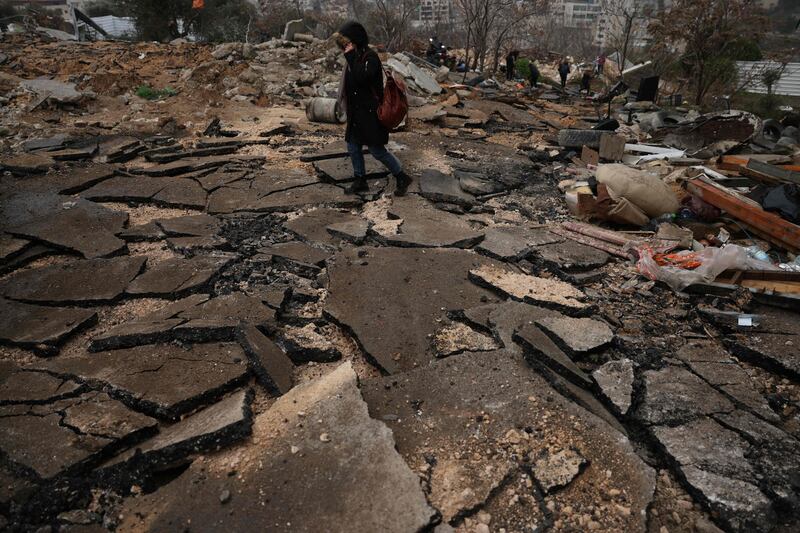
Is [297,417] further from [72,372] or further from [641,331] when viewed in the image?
[641,331]

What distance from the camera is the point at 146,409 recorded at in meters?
2.14

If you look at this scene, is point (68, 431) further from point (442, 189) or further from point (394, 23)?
point (394, 23)

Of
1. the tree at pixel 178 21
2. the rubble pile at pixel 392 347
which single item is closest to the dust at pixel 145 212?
the rubble pile at pixel 392 347

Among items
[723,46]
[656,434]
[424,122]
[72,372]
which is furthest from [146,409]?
[723,46]

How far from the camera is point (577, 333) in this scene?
266 cm

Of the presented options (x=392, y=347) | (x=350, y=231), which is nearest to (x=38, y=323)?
(x=392, y=347)

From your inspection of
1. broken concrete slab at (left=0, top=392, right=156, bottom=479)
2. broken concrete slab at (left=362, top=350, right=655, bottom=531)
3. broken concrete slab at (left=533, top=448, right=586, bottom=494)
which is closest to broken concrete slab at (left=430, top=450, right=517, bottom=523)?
broken concrete slab at (left=362, top=350, right=655, bottom=531)

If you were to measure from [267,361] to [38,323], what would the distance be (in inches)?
60.4

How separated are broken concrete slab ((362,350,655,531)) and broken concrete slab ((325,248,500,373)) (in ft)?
0.80

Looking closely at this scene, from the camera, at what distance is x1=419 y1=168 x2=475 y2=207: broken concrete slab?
4938mm

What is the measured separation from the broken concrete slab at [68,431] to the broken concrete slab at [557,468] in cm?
165

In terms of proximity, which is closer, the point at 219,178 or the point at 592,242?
the point at 592,242

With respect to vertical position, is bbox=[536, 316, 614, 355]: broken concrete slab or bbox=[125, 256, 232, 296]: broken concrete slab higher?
bbox=[125, 256, 232, 296]: broken concrete slab

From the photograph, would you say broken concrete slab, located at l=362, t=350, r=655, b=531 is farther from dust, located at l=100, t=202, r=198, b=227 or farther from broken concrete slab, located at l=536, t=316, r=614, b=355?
dust, located at l=100, t=202, r=198, b=227
